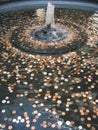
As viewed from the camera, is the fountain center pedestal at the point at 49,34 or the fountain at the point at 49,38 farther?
the fountain center pedestal at the point at 49,34

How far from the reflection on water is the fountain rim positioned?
126 inches

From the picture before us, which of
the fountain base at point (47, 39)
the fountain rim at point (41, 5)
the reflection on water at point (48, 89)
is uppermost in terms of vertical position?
the fountain rim at point (41, 5)

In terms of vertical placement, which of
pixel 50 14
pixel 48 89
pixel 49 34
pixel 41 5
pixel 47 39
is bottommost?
pixel 48 89

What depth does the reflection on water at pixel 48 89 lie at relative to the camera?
6.10 metres

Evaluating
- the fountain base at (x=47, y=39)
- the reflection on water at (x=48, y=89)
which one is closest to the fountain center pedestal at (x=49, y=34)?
the fountain base at (x=47, y=39)

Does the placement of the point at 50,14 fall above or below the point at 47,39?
above

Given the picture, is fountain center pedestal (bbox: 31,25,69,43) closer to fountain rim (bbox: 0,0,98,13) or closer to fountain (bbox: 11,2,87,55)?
fountain (bbox: 11,2,87,55)

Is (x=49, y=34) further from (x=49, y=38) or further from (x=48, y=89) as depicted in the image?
(x=48, y=89)

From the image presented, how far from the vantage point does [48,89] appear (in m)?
7.17

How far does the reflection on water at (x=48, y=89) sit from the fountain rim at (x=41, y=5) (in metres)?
3.21

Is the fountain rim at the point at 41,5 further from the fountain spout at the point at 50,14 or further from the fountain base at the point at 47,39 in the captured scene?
the fountain spout at the point at 50,14

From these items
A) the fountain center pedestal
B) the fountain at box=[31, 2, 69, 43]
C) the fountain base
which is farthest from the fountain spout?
the fountain base

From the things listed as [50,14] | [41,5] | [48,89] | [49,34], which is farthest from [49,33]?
[41,5]

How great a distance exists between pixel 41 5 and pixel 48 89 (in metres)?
7.07
